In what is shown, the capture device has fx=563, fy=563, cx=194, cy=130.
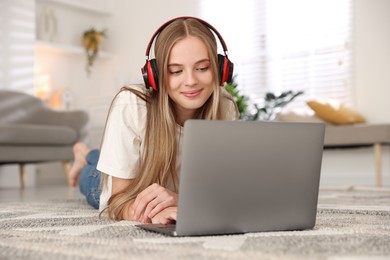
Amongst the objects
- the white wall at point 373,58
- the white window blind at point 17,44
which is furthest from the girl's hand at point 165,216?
the white window blind at point 17,44

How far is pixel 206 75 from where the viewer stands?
1300mm

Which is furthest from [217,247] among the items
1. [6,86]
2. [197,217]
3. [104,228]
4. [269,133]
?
[6,86]

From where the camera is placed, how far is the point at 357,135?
3.72m

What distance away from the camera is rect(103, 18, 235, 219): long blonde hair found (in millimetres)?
1296

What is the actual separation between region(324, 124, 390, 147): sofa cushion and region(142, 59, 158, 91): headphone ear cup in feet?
8.69

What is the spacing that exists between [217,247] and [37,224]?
0.60m

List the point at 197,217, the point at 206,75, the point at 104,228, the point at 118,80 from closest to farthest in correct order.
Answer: the point at 197,217
the point at 104,228
the point at 206,75
the point at 118,80

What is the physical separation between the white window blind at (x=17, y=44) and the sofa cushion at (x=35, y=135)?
35.9 inches

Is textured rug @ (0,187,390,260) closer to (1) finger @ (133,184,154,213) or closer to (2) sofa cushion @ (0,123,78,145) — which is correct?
(1) finger @ (133,184,154,213)

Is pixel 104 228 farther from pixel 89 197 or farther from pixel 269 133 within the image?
pixel 89 197

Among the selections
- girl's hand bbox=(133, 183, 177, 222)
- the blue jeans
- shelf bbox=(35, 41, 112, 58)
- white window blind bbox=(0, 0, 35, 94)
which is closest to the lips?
girl's hand bbox=(133, 183, 177, 222)

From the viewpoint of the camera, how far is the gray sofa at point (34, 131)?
386 centimetres

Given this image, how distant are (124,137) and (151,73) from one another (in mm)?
177

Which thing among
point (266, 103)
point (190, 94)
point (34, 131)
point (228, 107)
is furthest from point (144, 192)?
point (266, 103)
